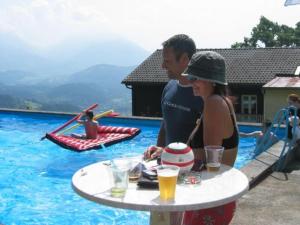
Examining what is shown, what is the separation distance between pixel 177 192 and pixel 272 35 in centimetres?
5718

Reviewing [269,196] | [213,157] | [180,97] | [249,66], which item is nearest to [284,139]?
[269,196]

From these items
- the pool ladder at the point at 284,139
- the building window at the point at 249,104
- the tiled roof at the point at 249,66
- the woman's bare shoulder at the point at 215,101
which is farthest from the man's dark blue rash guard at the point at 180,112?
the tiled roof at the point at 249,66

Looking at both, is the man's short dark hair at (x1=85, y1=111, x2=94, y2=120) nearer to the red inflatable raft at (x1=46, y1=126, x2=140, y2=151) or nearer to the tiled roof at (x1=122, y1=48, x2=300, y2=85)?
the red inflatable raft at (x1=46, y1=126, x2=140, y2=151)

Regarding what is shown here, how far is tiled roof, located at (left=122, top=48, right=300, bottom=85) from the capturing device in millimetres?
29073

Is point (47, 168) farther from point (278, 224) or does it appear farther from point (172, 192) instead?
point (172, 192)

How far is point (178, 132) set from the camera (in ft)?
10.4

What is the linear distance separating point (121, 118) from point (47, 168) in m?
6.81

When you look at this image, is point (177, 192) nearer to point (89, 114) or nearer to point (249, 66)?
point (89, 114)

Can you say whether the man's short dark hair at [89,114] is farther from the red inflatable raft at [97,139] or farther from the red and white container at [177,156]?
the red and white container at [177,156]

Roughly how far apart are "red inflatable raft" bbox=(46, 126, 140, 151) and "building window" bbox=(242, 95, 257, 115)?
16.9m

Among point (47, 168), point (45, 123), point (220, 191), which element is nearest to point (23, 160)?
point (47, 168)

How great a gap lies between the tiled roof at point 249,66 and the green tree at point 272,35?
78.5 ft

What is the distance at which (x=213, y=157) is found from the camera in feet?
8.20

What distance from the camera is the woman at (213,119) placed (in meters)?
2.50
